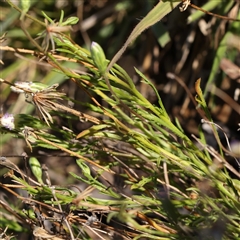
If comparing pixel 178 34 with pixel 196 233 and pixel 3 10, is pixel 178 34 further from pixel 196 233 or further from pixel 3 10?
pixel 196 233

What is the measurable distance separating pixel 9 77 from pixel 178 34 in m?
0.66

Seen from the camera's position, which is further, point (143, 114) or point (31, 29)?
point (31, 29)

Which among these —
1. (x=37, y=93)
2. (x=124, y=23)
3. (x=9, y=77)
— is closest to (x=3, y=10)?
(x=9, y=77)

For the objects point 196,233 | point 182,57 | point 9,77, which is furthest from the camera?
point 9,77

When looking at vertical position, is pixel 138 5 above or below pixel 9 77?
above

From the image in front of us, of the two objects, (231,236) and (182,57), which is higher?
(182,57)

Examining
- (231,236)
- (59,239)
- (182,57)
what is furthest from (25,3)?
(182,57)

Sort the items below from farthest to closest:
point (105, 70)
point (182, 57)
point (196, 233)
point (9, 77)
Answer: point (9, 77)
point (182, 57)
point (196, 233)
point (105, 70)

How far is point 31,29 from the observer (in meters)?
1.94

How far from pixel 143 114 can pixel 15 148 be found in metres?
1.01

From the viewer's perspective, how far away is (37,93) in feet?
3.00

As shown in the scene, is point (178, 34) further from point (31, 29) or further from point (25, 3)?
point (25, 3)

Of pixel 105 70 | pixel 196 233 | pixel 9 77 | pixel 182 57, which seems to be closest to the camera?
pixel 105 70

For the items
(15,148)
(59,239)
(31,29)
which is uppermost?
(31,29)
